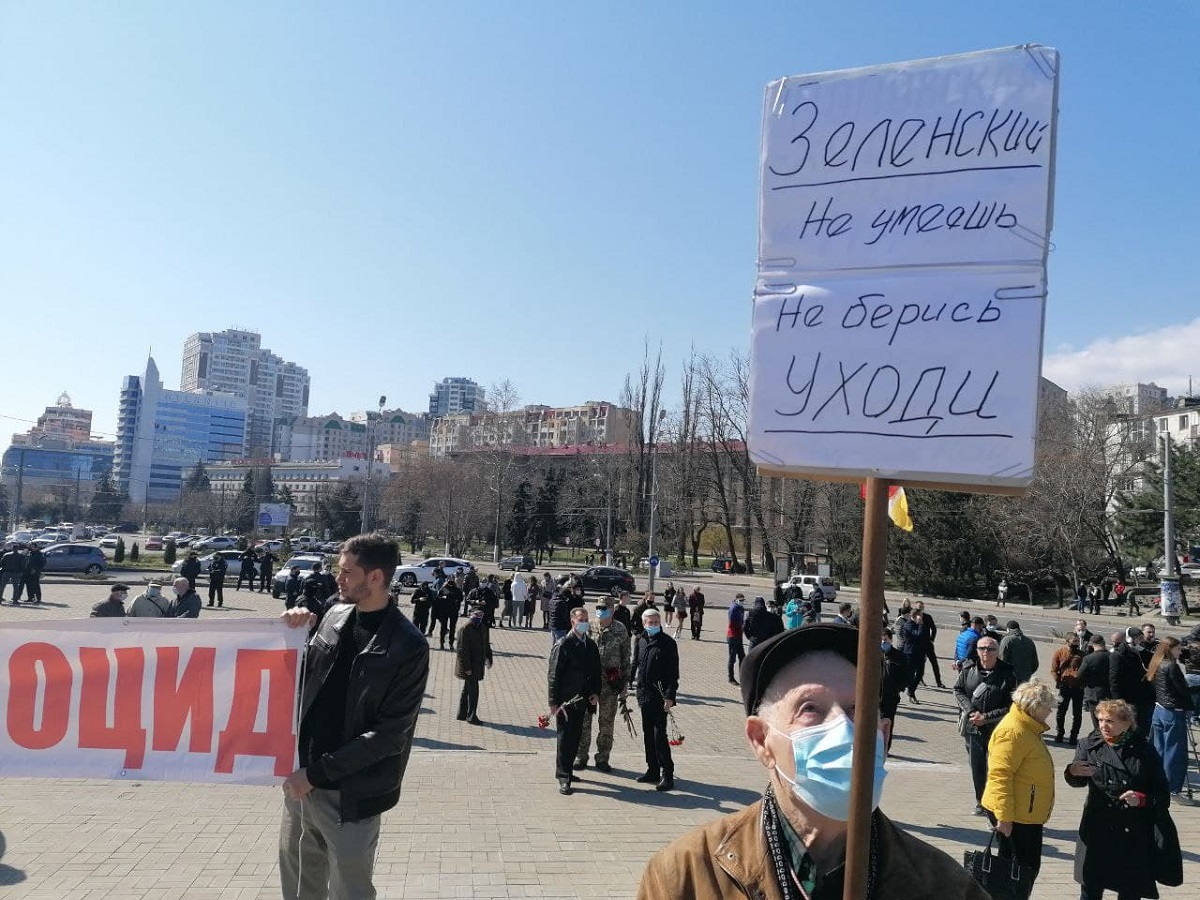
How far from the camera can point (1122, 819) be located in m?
5.25

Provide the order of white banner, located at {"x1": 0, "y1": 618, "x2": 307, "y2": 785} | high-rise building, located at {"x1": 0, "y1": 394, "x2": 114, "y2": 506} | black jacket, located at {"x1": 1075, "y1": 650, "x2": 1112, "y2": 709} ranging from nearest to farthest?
white banner, located at {"x1": 0, "y1": 618, "x2": 307, "y2": 785}, black jacket, located at {"x1": 1075, "y1": 650, "x2": 1112, "y2": 709}, high-rise building, located at {"x1": 0, "y1": 394, "x2": 114, "y2": 506}

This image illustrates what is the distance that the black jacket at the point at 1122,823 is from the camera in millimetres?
5168

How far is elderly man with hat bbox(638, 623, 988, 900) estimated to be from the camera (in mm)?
1851

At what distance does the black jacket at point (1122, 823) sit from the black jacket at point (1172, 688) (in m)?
4.61

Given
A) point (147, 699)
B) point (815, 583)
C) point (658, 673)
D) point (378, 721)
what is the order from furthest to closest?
1. point (815, 583)
2. point (658, 673)
3. point (147, 699)
4. point (378, 721)

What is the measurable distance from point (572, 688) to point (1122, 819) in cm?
485

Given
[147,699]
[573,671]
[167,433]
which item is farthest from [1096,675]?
[167,433]

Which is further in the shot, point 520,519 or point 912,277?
point 520,519

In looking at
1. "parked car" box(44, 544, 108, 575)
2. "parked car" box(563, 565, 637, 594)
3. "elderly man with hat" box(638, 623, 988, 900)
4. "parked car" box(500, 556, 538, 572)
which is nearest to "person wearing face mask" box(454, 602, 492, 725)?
"elderly man with hat" box(638, 623, 988, 900)

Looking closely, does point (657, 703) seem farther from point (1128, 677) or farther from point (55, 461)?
point (55, 461)

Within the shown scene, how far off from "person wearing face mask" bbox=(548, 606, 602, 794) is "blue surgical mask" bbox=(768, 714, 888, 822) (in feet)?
21.8

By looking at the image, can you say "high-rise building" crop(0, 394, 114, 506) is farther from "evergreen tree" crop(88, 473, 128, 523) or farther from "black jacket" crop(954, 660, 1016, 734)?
"black jacket" crop(954, 660, 1016, 734)

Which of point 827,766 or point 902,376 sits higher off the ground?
point 902,376

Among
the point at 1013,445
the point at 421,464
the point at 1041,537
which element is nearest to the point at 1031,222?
the point at 1013,445
